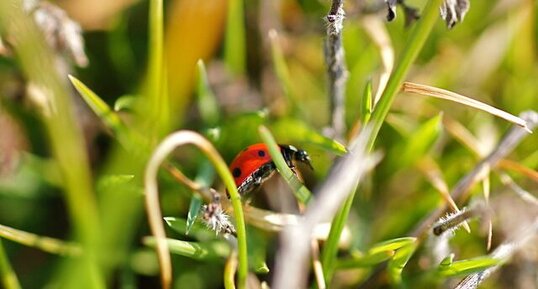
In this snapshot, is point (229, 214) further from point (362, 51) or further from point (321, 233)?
point (362, 51)

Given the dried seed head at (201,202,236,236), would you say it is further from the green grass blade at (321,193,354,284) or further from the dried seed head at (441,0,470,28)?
the dried seed head at (441,0,470,28)

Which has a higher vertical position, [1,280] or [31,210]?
[31,210]

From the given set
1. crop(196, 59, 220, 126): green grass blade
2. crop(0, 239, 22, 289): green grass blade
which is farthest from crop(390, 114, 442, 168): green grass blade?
crop(0, 239, 22, 289): green grass blade

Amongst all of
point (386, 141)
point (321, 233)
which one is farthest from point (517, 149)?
Answer: point (321, 233)

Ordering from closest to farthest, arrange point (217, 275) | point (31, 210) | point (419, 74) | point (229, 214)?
point (229, 214), point (217, 275), point (31, 210), point (419, 74)

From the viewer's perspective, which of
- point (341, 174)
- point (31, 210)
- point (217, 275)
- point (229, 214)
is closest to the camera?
point (341, 174)

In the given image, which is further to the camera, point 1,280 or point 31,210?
point 31,210
